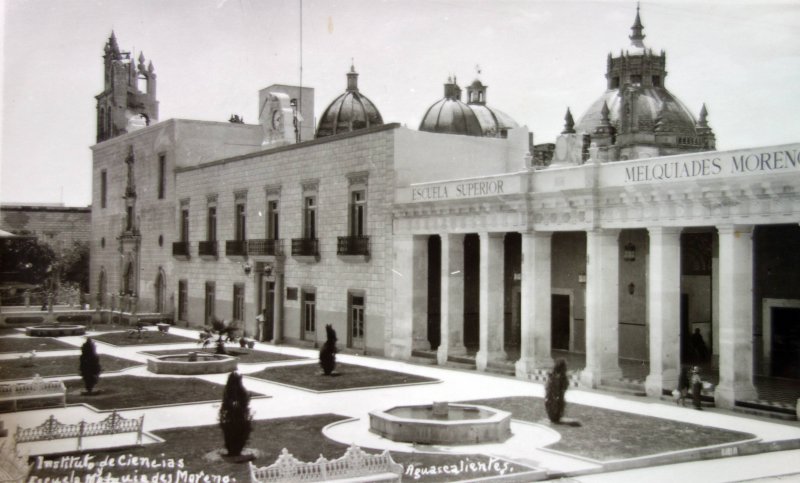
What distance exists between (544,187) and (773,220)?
6784 millimetres

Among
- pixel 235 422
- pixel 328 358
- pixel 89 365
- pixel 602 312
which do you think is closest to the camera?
pixel 235 422

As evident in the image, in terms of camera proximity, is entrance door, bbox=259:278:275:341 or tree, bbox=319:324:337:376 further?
entrance door, bbox=259:278:275:341

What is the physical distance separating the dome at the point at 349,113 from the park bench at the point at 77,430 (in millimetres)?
41955

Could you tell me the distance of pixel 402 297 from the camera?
92.7 feet

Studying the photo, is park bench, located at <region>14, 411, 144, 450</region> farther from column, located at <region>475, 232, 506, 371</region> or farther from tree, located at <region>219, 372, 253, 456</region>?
column, located at <region>475, 232, 506, 371</region>

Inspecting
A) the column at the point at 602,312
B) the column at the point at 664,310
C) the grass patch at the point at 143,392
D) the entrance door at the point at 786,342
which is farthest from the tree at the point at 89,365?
the entrance door at the point at 786,342

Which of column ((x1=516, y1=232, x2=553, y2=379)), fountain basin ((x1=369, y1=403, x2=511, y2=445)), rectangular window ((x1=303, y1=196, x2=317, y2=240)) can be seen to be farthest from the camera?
rectangular window ((x1=303, y1=196, x2=317, y2=240))

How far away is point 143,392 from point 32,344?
1032 cm

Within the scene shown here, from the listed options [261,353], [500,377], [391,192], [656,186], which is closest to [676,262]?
[656,186]

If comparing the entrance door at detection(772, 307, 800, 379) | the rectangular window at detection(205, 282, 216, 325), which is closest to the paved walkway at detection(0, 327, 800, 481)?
the entrance door at detection(772, 307, 800, 379)

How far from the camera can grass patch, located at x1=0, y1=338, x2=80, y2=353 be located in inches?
1070

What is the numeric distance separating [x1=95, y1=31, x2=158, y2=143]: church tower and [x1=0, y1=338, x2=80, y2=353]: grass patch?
820 cm

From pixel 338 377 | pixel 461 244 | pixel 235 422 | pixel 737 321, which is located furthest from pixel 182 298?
pixel 737 321

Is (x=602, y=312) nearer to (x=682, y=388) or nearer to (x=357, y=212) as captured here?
(x=682, y=388)
